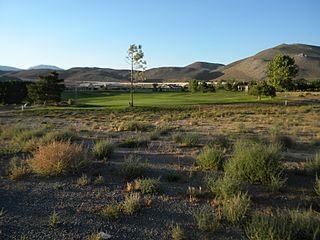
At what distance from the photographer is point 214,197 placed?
8.13 meters

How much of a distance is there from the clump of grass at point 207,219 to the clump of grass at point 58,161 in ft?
14.4

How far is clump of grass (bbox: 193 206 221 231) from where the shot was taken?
6.43m

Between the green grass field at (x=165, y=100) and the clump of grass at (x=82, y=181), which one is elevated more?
the clump of grass at (x=82, y=181)

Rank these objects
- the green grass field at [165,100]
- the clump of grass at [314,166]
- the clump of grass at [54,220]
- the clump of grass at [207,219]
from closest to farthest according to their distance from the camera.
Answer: the clump of grass at [207,219] → the clump of grass at [54,220] → the clump of grass at [314,166] → the green grass field at [165,100]

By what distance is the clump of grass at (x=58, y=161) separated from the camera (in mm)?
9969

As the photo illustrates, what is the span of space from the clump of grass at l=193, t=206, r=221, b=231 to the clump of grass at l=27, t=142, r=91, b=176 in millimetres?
4387

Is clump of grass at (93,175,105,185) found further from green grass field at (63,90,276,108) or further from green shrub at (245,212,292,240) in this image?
green grass field at (63,90,276,108)

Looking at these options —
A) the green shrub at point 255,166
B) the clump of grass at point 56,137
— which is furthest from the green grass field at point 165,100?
the green shrub at point 255,166

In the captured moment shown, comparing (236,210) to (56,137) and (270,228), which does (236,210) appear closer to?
(270,228)

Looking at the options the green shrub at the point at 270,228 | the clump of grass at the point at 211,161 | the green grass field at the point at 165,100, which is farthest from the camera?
the green grass field at the point at 165,100

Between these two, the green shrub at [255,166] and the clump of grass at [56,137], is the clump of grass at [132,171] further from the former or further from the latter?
the clump of grass at [56,137]

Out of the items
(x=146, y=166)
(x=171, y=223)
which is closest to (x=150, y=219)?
(x=171, y=223)

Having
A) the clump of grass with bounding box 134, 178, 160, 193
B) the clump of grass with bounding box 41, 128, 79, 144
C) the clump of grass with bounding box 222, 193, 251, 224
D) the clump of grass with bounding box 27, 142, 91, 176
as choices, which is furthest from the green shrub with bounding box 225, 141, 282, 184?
the clump of grass with bounding box 41, 128, 79, 144

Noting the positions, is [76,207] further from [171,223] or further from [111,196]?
[171,223]
